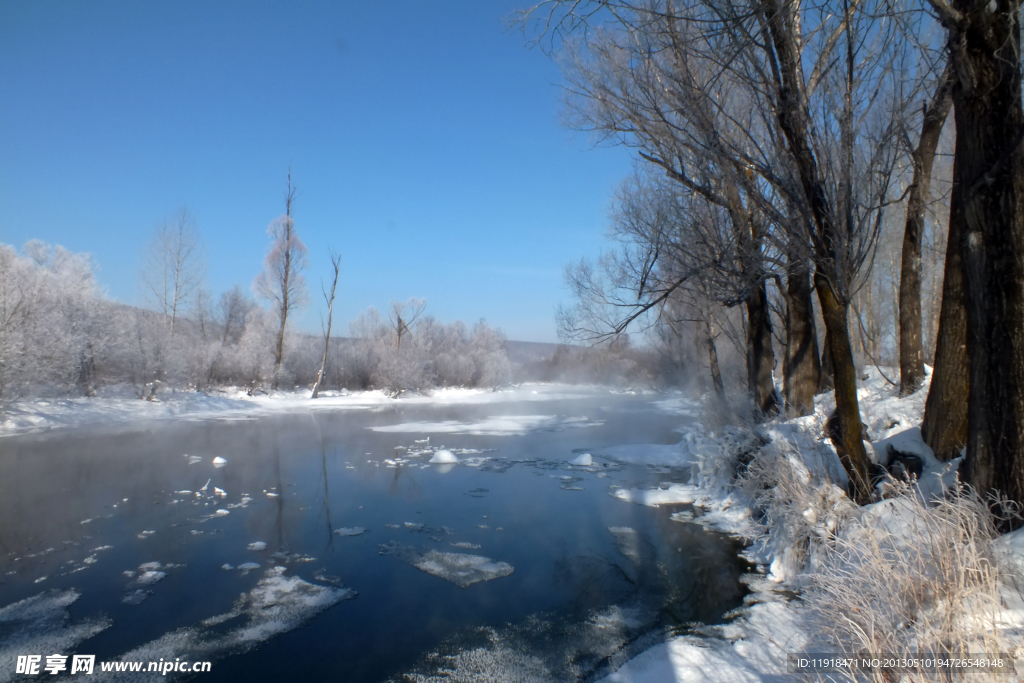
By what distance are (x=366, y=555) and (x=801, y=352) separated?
28.0ft

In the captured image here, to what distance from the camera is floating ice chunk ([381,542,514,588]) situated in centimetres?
577

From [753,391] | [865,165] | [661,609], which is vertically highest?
[865,165]

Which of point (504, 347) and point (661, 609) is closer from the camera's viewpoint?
point (661, 609)

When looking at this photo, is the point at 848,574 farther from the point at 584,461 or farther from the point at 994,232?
the point at 584,461

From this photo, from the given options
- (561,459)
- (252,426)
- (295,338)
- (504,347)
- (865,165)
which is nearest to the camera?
(865,165)

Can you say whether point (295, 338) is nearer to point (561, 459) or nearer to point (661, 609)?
point (561, 459)

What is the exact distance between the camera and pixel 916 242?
8.67 metres

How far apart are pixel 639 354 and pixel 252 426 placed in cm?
4295

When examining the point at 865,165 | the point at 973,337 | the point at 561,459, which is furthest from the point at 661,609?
the point at 561,459

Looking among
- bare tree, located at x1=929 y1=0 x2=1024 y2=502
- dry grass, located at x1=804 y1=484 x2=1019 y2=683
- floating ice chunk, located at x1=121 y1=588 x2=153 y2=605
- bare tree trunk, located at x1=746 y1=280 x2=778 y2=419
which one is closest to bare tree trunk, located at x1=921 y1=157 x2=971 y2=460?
bare tree, located at x1=929 y1=0 x2=1024 y2=502

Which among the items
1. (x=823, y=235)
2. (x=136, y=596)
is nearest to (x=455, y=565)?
(x=136, y=596)

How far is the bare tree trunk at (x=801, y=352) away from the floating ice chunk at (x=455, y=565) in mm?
6479

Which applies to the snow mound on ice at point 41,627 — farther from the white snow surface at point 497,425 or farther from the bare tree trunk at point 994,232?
the white snow surface at point 497,425

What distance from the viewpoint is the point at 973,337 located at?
13.9 feet
